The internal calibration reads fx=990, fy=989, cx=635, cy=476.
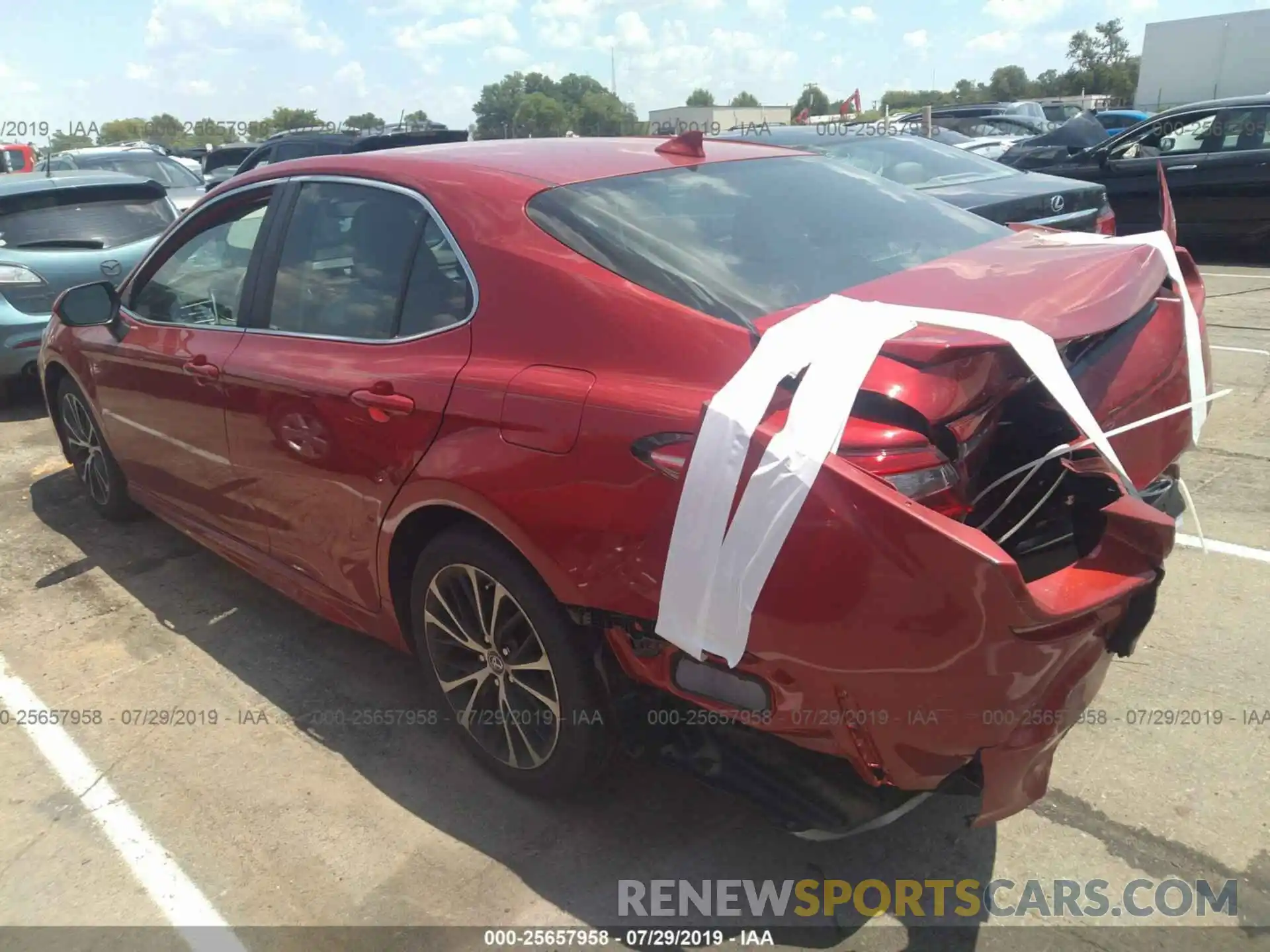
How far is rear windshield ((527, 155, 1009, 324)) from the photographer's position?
238 cm

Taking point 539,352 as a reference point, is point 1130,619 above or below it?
below

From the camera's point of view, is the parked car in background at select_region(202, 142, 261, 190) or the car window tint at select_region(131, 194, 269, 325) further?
the parked car in background at select_region(202, 142, 261, 190)

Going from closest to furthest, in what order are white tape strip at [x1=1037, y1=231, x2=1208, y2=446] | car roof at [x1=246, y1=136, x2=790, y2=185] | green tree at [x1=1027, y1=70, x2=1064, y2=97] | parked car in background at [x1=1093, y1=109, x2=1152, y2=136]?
white tape strip at [x1=1037, y1=231, x2=1208, y2=446], car roof at [x1=246, y1=136, x2=790, y2=185], parked car in background at [x1=1093, y1=109, x2=1152, y2=136], green tree at [x1=1027, y1=70, x2=1064, y2=97]

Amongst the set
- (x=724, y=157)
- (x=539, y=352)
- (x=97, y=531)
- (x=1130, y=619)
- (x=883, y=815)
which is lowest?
(x=97, y=531)

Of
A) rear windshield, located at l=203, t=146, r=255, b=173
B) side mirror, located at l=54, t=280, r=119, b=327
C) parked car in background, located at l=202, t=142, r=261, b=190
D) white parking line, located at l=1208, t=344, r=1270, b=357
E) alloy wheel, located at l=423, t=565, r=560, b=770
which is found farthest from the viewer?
rear windshield, located at l=203, t=146, r=255, b=173

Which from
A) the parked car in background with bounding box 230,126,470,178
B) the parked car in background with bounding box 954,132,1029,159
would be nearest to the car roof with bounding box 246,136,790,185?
the parked car in background with bounding box 230,126,470,178

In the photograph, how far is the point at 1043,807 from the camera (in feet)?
8.69

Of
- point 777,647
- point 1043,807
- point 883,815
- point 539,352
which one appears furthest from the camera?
point 1043,807

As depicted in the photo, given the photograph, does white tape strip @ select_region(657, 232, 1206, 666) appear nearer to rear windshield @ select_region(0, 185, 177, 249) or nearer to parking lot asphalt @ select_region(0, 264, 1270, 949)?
parking lot asphalt @ select_region(0, 264, 1270, 949)

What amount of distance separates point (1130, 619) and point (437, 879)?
5.80ft

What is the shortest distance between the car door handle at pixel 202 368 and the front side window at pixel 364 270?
0.99ft

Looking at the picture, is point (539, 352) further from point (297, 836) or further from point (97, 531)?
point (97, 531)

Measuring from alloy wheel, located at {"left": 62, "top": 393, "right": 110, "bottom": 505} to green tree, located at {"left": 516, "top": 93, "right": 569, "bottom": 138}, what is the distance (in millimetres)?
14406

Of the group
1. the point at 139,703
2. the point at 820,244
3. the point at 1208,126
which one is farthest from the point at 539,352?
the point at 1208,126
